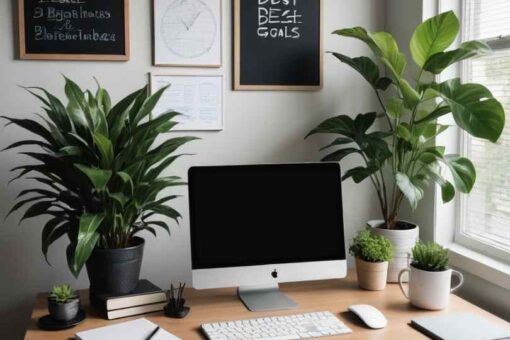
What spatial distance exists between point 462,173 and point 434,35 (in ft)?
1.67

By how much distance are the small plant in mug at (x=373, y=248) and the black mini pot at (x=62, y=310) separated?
103 centimetres

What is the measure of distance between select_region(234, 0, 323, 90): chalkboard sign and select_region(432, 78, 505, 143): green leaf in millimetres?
668

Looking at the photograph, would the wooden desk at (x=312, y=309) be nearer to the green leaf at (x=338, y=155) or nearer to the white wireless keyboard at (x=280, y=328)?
the white wireless keyboard at (x=280, y=328)

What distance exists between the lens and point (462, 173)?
2047mm

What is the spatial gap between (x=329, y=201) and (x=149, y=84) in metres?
0.88

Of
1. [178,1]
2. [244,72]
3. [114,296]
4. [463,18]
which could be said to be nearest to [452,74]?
[463,18]

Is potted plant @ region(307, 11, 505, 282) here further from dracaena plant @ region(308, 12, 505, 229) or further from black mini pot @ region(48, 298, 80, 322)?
black mini pot @ region(48, 298, 80, 322)

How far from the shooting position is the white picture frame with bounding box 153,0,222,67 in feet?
7.60

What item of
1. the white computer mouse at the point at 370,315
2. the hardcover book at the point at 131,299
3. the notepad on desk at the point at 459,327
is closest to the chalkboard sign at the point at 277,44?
the hardcover book at the point at 131,299

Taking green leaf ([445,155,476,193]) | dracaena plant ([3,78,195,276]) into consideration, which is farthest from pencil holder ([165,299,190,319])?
green leaf ([445,155,476,193])

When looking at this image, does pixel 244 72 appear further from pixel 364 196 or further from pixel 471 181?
pixel 471 181

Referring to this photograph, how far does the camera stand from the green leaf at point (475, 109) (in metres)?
1.84

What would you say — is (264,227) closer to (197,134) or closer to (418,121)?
(197,134)

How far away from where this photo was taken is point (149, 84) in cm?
233
